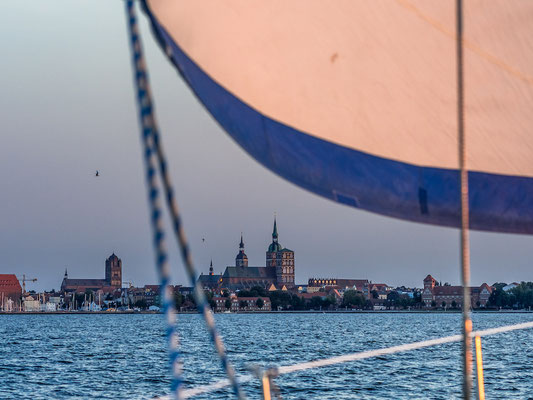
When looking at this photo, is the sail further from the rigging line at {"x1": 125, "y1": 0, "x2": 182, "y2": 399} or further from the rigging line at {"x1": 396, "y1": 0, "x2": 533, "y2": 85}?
the rigging line at {"x1": 125, "y1": 0, "x2": 182, "y2": 399}

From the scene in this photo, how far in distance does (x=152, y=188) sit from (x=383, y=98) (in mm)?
1723

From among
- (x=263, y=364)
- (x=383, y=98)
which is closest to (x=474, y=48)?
(x=383, y=98)

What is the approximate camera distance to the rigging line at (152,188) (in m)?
2.37

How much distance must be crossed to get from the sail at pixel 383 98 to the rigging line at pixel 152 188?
986 mm

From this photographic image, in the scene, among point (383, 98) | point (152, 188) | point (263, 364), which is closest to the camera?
point (152, 188)

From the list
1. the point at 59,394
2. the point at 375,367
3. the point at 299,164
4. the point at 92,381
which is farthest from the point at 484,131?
the point at 375,367

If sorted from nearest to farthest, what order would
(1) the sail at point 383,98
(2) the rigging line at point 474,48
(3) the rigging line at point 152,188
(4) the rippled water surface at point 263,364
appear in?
(3) the rigging line at point 152,188 < (1) the sail at point 383,98 < (2) the rigging line at point 474,48 < (4) the rippled water surface at point 263,364

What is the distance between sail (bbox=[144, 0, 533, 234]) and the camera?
369cm

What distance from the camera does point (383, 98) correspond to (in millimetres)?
3900

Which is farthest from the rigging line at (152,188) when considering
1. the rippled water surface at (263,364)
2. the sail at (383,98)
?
the rippled water surface at (263,364)

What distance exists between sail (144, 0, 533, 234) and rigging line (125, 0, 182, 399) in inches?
38.8

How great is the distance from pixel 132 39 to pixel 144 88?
0.17 meters

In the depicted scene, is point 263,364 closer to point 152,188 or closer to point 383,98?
point 383,98

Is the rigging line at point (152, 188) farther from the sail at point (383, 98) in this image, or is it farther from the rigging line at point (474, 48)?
the rigging line at point (474, 48)
